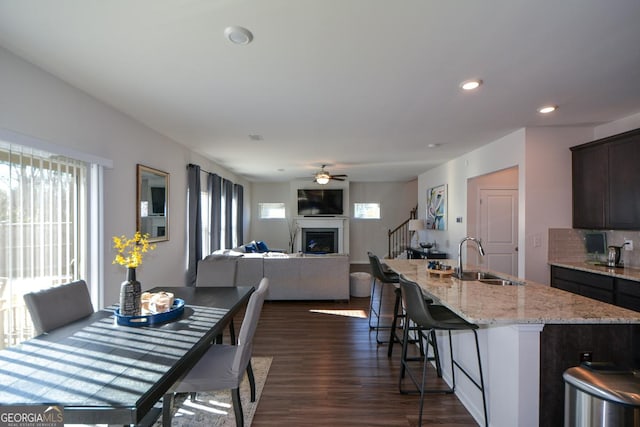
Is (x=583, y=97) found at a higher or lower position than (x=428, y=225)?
higher

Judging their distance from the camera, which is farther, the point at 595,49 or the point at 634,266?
the point at 634,266

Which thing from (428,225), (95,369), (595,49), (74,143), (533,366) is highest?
(595,49)

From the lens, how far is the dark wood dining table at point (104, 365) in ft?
3.57

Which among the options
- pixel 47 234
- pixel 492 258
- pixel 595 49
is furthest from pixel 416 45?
pixel 492 258

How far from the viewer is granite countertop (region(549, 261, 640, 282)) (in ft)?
9.11

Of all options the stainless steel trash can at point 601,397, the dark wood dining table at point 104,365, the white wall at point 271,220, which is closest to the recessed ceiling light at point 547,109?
the stainless steel trash can at point 601,397

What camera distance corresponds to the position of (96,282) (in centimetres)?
294

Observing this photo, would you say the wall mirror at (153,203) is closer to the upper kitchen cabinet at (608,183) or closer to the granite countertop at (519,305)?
the granite countertop at (519,305)

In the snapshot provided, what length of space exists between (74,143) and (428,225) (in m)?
6.64

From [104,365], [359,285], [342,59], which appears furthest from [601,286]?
[104,365]

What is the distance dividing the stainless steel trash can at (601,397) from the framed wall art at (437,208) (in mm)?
5006

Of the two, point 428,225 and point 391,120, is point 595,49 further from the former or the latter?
point 428,225

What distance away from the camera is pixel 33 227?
7.47 feet

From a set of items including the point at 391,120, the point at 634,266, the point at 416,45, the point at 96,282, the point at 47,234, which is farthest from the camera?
the point at 391,120
